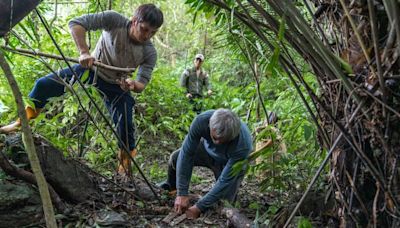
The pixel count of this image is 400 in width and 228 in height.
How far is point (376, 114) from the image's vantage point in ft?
4.84

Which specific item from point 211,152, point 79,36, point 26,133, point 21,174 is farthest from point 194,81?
point 26,133

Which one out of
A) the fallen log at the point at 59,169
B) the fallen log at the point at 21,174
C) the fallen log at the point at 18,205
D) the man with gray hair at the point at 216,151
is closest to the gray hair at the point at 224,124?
the man with gray hair at the point at 216,151

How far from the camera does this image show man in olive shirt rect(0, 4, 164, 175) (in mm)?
3348

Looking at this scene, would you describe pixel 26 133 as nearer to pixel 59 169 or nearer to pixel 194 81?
Answer: pixel 59 169

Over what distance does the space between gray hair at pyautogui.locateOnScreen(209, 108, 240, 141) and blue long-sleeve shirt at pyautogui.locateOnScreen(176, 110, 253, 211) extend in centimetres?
Answer: 17

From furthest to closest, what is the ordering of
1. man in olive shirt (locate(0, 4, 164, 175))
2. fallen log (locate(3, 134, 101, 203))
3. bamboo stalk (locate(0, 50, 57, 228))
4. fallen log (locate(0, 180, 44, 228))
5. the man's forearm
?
1. man in olive shirt (locate(0, 4, 164, 175))
2. the man's forearm
3. fallen log (locate(3, 134, 101, 203))
4. fallen log (locate(0, 180, 44, 228))
5. bamboo stalk (locate(0, 50, 57, 228))

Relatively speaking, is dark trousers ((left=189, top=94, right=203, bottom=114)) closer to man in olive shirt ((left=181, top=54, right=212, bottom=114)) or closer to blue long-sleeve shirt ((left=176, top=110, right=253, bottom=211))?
man in olive shirt ((left=181, top=54, right=212, bottom=114))

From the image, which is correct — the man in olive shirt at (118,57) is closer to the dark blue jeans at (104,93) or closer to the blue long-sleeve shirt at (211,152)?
the dark blue jeans at (104,93)

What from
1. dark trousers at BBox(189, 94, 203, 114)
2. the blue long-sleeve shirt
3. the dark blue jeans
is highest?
the dark blue jeans

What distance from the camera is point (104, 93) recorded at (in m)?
3.63

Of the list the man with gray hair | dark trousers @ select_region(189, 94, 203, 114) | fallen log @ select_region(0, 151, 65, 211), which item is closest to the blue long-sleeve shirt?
the man with gray hair

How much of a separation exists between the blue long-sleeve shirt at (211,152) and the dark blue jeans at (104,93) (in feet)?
1.79

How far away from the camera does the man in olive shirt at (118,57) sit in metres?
3.35

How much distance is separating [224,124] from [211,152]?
631 millimetres
